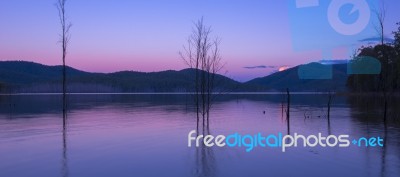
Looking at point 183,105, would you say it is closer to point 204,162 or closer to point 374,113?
point 374,113

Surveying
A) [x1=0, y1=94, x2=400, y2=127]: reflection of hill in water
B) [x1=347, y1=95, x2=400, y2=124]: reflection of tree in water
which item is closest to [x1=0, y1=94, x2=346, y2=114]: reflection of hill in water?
[x1=0, y1=94, x2=400, y2=127]: reflection of hill in water

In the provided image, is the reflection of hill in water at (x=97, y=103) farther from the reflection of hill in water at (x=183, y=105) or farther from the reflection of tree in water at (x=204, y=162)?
the reflection of tree in water at (x=204, y=162)

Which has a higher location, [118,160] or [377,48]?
[377,48]

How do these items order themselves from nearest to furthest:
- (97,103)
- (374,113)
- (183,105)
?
(374,113), (183,105), (97,103)

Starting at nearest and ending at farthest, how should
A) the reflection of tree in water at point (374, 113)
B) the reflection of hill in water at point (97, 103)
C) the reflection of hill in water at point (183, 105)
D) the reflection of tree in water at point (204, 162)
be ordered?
the reflection of tree in water at point (204, 162) < the reflection of tree in water at point (374, 113) < the reflection of hill in water at point (183, 105) < the reflection of hill in water at point (97, 103)

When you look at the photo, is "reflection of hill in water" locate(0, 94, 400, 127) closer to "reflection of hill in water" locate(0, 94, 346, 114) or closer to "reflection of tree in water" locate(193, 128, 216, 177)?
"reflection of hill in water" locate(0, 94, 346, 114)

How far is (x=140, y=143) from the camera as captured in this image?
56.8ft

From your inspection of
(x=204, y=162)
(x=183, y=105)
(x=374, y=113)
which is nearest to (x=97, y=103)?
(x=183, y=105)

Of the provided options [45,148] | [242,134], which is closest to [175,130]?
[242,134]

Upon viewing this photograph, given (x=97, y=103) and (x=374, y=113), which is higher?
(x=374, y=113)

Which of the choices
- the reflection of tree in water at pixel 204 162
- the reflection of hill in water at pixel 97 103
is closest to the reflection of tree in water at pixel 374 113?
the reflection of hill in water at pixel 97 103

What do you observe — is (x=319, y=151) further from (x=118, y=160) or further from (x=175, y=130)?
(x=175, y=130)

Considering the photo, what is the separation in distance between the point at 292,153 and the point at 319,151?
1256 mm

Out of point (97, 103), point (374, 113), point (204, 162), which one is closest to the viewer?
point (204, 162)
